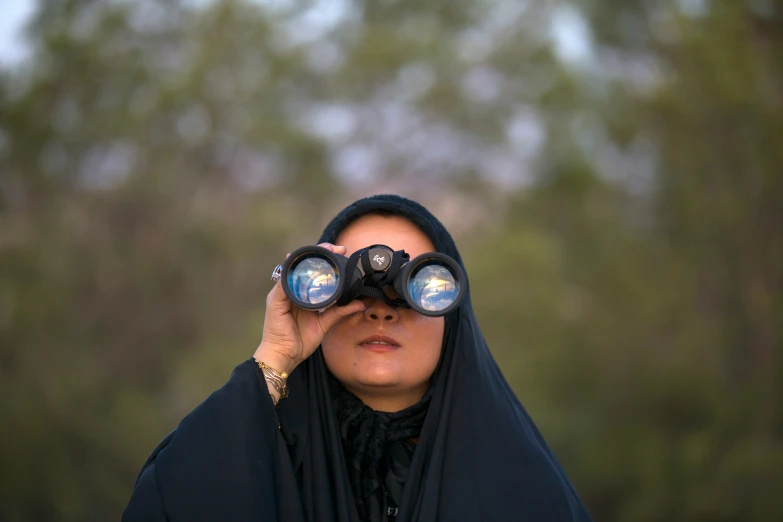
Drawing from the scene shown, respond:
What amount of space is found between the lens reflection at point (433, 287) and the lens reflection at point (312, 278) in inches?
6.9

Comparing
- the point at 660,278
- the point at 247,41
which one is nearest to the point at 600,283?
the point at 660,278

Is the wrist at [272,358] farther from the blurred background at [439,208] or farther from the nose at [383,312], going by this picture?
the blurred background at [439,208]

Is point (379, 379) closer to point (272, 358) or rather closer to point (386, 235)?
point (272, 358)

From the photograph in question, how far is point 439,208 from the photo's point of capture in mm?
10016

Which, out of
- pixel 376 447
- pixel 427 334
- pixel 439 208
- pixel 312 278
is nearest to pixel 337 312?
pixel 312 278

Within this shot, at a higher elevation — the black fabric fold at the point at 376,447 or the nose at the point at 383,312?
the nose at the point at 383,312

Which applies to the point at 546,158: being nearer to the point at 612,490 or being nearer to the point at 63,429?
the point at 612,490

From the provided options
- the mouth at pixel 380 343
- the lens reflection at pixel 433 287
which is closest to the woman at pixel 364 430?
the mouth at pixel 380 343

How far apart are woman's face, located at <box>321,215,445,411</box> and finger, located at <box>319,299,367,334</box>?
0.04m

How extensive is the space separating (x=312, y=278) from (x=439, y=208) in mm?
8140

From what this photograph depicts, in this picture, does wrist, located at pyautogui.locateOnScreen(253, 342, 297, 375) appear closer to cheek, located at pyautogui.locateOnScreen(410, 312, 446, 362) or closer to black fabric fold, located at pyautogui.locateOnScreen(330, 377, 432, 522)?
black fabric fold, located at pyautogui.locateOnScreen(330, 377, 432, 522)

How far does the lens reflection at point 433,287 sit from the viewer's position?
6.21 ft

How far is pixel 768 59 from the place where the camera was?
908 centimetres

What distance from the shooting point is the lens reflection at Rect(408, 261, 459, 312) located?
74.5 inches
